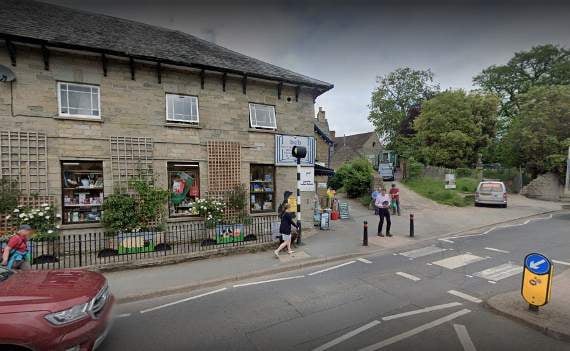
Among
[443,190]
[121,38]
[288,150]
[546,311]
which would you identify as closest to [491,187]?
[443,190]

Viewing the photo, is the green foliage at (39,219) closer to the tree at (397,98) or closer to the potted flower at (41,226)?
the potted flower at (41,226)

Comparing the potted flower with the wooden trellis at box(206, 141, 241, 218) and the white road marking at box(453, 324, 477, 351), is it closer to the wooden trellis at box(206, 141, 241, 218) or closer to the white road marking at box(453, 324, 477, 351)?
the wooden trellis at box(206, 141, 241, 218)

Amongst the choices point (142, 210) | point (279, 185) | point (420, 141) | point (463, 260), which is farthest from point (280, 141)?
point (420, 141)

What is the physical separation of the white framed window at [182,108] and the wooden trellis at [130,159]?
1.16 meters

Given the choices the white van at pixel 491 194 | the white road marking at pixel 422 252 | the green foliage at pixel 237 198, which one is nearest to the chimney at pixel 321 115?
the white van at pixel 491 194

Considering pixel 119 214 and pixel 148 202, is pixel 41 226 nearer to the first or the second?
pixel 119 214

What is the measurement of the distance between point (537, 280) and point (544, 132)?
2204 cm

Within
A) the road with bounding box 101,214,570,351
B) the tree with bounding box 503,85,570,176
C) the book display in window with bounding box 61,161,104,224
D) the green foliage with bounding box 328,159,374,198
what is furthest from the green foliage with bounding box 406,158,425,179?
the book display in window with bounding box 61,161,104,224

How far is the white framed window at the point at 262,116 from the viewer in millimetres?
10688

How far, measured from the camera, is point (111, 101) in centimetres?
865

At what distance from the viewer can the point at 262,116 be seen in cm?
1094

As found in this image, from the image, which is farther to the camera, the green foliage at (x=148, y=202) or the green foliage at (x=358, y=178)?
the green foliage at (x=358, y=178)

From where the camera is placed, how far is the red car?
9.35ft

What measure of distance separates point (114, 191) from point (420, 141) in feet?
89.4
